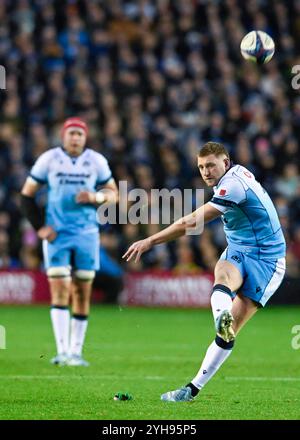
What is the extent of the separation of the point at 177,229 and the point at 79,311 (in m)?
3.75

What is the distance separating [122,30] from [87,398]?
17109 mm

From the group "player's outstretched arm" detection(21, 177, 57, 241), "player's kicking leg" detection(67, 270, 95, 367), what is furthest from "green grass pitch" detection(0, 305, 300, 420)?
"player's outstretched arm" detection(21, 177, 57, 241)

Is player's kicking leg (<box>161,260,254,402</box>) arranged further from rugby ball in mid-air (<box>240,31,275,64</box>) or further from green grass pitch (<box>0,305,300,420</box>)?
rugby ball in mid-air (<box>240,31,275,64</box>)

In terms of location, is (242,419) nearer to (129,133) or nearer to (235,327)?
(235,327)

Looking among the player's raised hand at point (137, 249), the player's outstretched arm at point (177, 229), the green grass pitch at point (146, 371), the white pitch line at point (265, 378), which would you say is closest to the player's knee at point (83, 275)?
the green grass pitch at point (146, 371)

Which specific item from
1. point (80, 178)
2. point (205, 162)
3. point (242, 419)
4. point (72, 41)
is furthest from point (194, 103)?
point (242, 419)

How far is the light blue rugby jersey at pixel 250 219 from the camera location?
30.3 feet

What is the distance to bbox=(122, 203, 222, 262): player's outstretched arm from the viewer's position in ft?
28.7

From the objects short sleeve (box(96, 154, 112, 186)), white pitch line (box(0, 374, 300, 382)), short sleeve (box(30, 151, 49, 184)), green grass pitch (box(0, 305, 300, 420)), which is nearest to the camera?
green grass pitch (box(0, 305, 300, 420))

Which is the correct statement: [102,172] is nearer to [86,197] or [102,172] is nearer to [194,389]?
[86,197]

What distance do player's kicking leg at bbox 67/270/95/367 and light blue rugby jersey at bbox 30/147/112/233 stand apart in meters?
0.56

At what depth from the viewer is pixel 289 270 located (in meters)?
20.1

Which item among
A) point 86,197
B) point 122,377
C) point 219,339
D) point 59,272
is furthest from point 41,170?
point 219,339

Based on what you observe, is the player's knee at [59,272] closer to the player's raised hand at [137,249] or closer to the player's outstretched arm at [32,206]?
the player's outstretched arm at [32,206]
